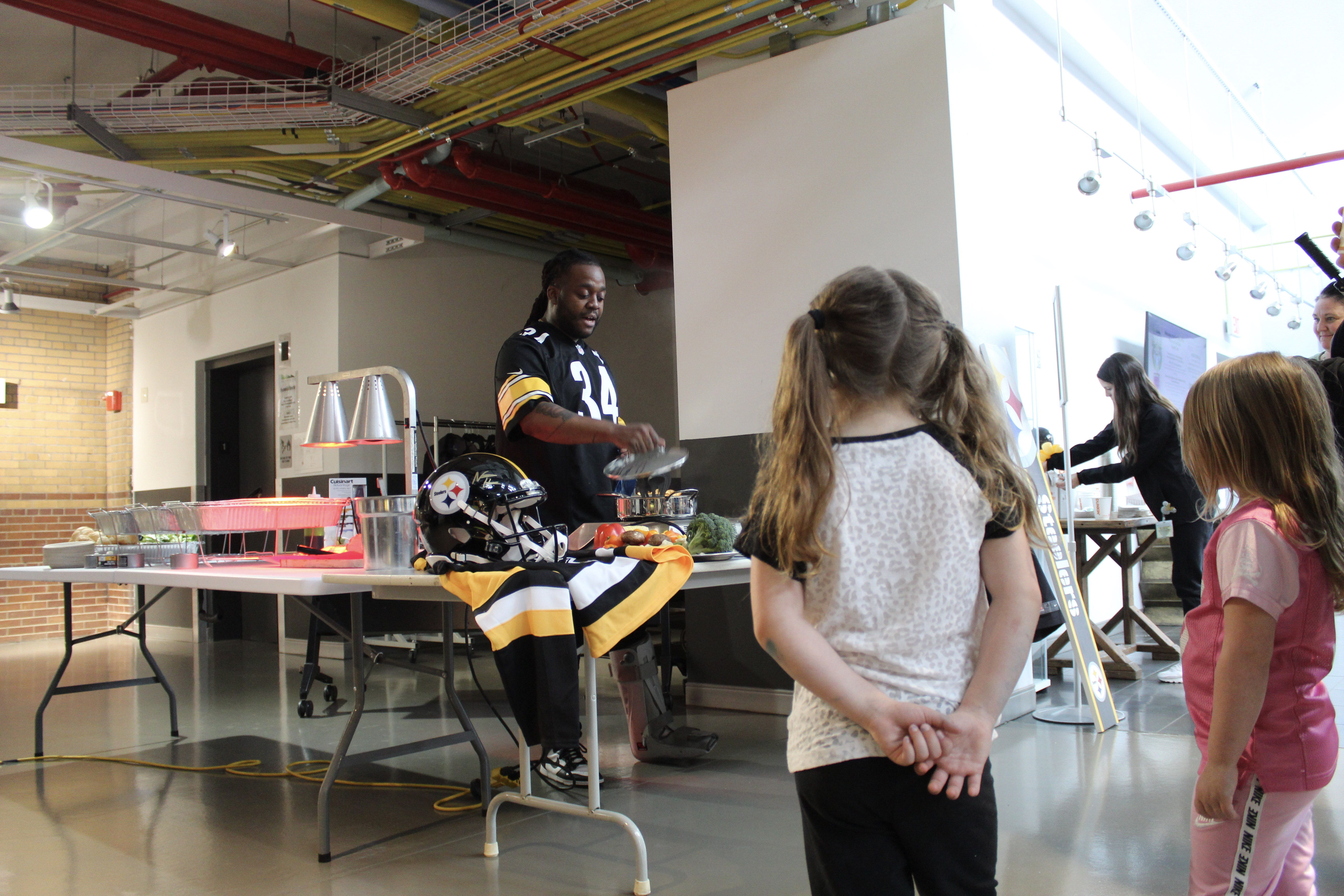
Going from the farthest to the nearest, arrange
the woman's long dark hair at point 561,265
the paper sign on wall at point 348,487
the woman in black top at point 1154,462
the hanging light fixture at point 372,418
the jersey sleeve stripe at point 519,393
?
the paper sign on wall at point 348,487, the woman in black top at point 1154,462, the hanging light fixture at point 372,418, the woman's long dark hair at point 561,265, the jersey sleeve stripe at point 519,393

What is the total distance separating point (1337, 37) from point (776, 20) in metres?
4.46

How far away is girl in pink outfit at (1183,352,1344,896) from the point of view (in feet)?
4.01

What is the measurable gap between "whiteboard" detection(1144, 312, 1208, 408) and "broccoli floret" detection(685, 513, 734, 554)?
16.3 feet

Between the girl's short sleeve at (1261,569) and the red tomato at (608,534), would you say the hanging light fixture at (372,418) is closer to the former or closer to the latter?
the red tomato at (608,534)

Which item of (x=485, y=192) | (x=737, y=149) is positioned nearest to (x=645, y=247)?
(x=485, y=192)

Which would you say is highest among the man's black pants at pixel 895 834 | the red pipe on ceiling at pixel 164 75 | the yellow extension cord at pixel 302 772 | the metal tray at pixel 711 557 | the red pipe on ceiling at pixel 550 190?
the red pipe on ceiling at pixel 164 75

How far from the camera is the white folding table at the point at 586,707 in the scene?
215 cm

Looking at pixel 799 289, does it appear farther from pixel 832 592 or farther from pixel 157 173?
pixel 157 173

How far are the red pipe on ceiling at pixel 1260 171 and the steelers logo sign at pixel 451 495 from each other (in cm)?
683

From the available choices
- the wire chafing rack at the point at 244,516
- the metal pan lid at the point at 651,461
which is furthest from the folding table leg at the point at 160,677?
the metal pan lid at the point at 651,461

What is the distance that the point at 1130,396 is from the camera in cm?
428

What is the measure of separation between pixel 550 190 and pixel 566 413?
380cm

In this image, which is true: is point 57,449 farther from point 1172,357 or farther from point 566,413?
point 1172,357

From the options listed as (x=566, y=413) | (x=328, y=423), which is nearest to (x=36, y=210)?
(x=328, y=423)
